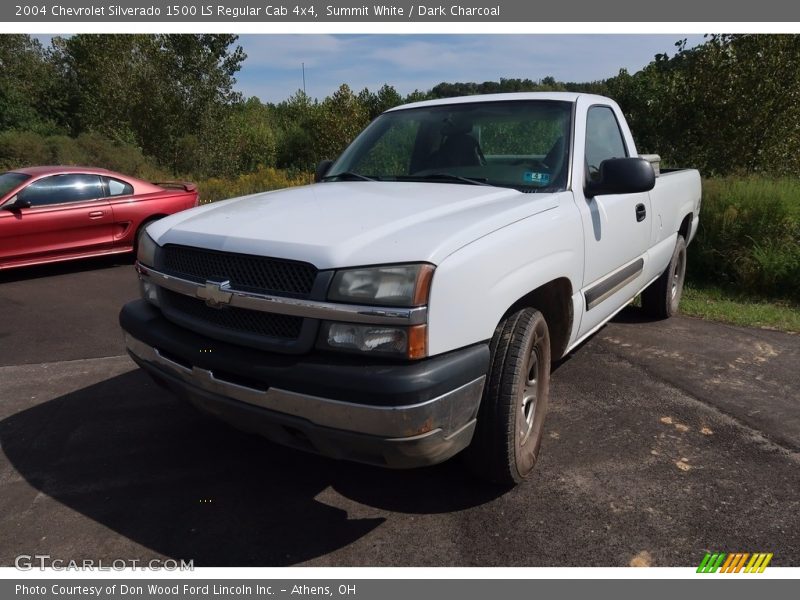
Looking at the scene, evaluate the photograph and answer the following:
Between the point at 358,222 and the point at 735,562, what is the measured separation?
2040 millimetres

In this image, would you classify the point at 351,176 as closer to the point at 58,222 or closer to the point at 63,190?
the point at 58,222

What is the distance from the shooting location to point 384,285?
2191 mm

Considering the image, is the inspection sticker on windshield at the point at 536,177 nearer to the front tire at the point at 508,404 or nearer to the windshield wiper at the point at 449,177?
the windshield wiper at the point at 449,177

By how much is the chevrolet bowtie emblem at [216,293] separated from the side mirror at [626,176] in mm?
2078

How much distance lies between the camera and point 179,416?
372cm

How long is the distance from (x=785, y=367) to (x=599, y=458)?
2304 mm

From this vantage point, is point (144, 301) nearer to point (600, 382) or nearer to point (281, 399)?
point (281, 399)

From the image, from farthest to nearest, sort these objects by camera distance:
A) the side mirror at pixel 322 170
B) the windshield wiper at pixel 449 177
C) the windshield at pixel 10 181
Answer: the windshield at pixel 10 181
the side mirror at pixel 322 170
the windshield wiper at pixel 449 177

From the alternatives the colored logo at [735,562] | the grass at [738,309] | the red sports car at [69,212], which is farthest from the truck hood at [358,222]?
the red sports car at [69,212]

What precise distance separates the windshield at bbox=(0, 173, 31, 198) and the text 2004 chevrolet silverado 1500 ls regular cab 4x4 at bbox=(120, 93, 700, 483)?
5.72 metres

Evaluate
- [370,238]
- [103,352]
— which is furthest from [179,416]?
[370,238]

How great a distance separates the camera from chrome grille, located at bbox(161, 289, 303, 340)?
235 centimetres

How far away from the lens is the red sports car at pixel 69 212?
744 centimetres

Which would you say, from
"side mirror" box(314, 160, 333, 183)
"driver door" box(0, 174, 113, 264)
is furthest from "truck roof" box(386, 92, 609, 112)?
"driver door" box(0, 174, 113, 264)
